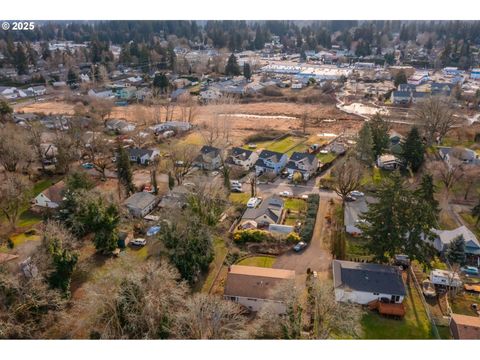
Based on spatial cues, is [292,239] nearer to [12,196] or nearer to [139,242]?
[139,242]

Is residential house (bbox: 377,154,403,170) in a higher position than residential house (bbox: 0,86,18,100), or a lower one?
lower

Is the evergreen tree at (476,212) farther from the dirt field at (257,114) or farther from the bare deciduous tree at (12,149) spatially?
the bare deciduous tree at (12,149)

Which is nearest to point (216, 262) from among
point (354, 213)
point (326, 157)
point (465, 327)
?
point (354, 213)

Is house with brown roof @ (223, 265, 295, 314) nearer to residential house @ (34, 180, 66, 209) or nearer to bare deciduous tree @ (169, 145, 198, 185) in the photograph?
bare deciduous tree @ (169, 145, 198, 185)

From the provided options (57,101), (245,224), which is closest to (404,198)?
(245,224)

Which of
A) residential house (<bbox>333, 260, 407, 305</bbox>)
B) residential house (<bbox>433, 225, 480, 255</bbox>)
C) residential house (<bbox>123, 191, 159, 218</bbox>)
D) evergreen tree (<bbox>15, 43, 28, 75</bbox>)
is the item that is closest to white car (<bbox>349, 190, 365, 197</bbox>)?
residential house (<bbox>433, 225, 480, 255</bbox>)

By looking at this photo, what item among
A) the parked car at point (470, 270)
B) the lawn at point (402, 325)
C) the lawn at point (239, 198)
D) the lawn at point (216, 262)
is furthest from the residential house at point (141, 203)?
the parked car at point (470, 270)

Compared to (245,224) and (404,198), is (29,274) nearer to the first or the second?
(245,224)
